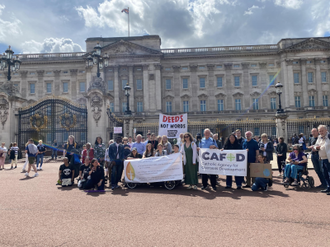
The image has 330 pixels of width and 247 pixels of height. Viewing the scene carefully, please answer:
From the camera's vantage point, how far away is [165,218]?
5684mm

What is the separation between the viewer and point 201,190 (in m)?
8.73

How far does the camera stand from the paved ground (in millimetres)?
4528

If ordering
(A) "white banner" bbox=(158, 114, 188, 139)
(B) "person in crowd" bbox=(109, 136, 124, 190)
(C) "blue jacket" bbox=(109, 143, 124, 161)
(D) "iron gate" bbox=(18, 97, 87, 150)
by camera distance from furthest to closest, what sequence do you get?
(D) "iron gate" bbox=(18, 97, 87, 150), (A) "white banner" bbox=(158, 114, 188, 139), (C) "blue jacket" bbox=(109, 143, 124, 161), (B) "person in crowd" bbox=(109, 136, 124, 190)

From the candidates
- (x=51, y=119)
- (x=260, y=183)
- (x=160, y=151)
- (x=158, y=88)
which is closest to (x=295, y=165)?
(x=260, y=183)

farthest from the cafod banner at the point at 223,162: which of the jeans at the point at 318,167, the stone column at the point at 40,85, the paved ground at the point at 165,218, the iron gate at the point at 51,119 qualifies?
the stone column at the point at 40,85

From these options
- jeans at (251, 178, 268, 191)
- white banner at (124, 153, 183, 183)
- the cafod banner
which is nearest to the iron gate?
white banner at (124, 153, 183, 183)

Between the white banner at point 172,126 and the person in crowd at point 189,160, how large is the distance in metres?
4.32

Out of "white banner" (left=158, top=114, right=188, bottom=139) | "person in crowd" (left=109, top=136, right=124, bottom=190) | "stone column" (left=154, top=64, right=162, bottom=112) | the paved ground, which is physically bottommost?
the paved ground

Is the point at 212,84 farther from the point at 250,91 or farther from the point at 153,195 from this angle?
the point at 153,195

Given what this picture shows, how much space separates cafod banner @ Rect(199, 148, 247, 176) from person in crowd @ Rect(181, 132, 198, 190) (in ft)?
1.12

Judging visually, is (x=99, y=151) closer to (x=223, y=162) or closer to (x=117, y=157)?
(x=117, y=157)

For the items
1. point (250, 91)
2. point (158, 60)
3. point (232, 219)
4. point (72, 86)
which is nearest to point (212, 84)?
point (250, 91)

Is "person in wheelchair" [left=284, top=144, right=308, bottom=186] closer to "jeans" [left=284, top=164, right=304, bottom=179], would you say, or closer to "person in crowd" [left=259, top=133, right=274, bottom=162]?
"jeans" [left=284, top=164, right=304, bottom=179]

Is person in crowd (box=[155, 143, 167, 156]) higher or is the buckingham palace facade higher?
the buckingham palace facade
